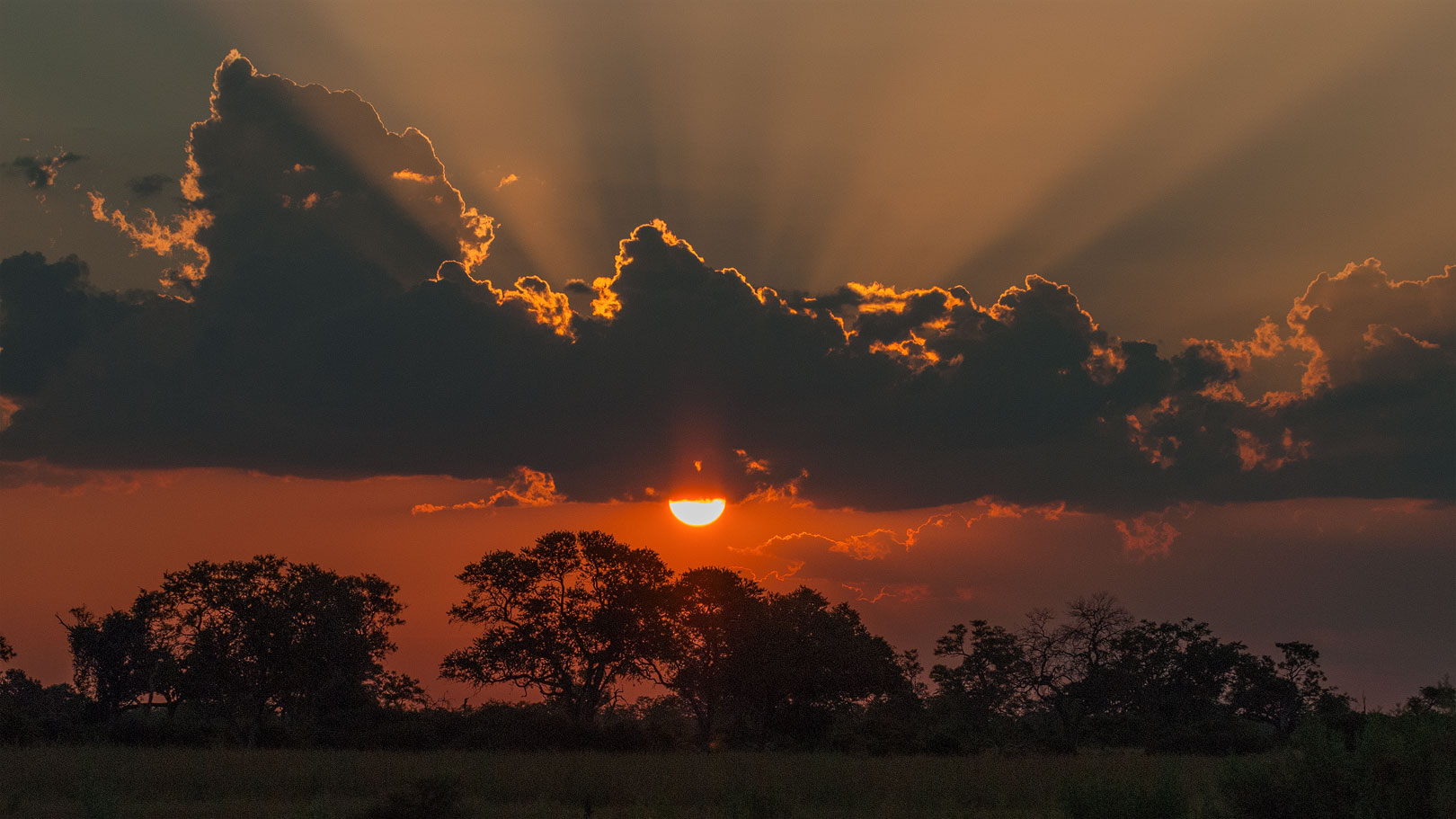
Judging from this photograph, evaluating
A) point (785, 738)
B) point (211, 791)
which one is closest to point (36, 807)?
point (211, 791)

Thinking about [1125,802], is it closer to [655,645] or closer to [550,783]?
[550,783]

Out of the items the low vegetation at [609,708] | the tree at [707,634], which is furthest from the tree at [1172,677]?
the tree at [707,634]

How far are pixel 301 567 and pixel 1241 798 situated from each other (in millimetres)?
57251

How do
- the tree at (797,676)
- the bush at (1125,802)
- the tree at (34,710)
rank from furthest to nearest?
the tree at (797,676) → the tree at (34,710) → the bush at (1125,802)

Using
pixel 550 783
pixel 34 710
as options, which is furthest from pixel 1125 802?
pixel 34 710

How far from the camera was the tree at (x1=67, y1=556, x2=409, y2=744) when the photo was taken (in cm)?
6306

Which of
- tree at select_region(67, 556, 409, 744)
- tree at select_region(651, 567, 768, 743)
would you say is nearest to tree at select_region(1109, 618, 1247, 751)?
tree at select_region(651, 567, 768, 743)

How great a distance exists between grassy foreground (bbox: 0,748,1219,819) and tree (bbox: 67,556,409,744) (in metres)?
25.2

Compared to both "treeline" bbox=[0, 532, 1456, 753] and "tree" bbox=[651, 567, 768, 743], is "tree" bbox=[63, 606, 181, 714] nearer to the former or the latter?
"treeline" bbox=[0, 532, 1456, 753]

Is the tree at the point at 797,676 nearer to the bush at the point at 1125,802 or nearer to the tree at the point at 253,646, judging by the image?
the tree at the point at 253,646

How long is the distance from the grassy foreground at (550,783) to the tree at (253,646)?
25226 millimetres

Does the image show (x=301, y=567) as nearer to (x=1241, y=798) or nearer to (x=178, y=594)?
(x=178, y=594)

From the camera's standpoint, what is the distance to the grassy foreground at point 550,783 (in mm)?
26375

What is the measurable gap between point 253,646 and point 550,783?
38.2 m
